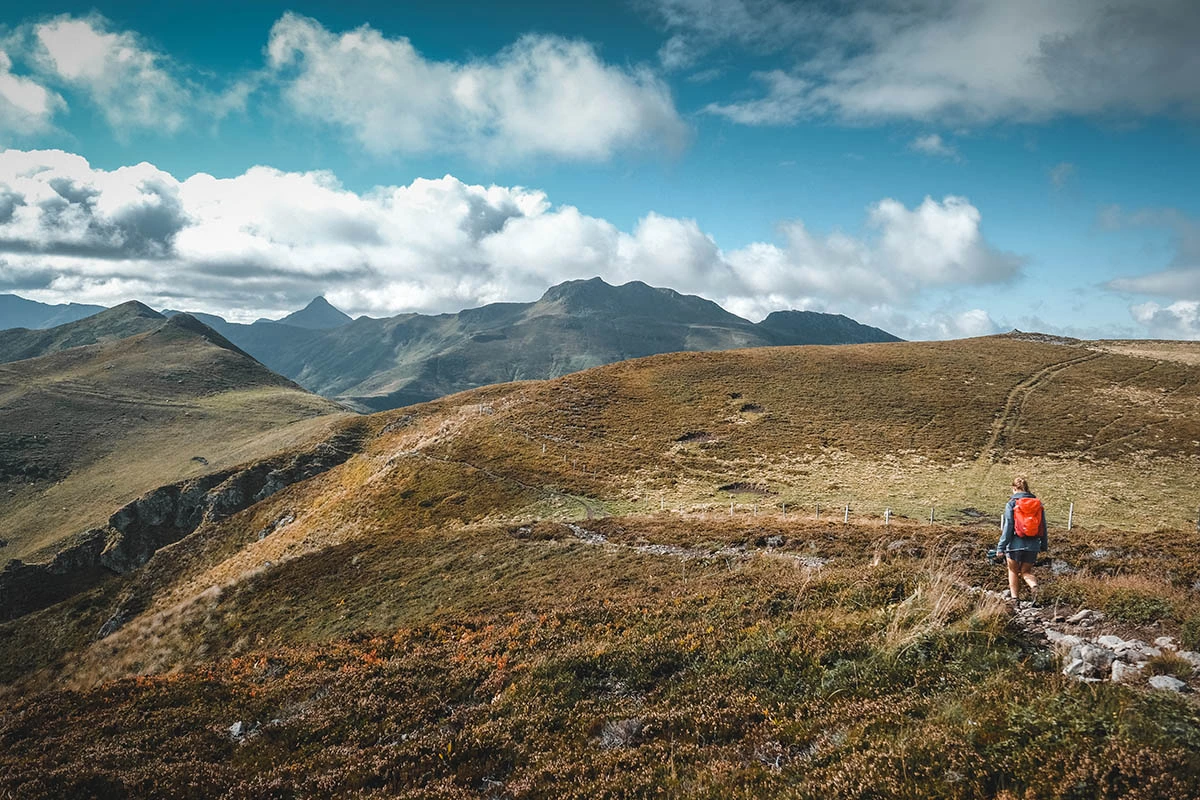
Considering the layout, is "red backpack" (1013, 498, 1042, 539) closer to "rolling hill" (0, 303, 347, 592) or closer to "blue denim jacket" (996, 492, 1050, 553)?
"blue denim jacket" (996, 492, 1050, 553)

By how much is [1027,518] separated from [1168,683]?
24.0 feet

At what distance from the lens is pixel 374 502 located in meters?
55.0

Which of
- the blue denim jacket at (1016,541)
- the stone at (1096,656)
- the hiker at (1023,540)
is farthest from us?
the blue denim jacket at (1016,541)

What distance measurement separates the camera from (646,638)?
14828mm

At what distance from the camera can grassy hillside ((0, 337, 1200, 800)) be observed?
8.31 meters

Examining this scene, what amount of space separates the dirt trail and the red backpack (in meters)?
49.0

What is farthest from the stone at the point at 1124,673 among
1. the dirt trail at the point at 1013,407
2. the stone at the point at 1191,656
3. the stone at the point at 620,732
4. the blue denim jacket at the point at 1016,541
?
the dirt trail at the point at 1013,407

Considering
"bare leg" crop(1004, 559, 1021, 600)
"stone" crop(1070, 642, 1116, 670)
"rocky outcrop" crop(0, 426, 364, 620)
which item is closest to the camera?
"stone" crop(1070, 642, 1116, 670)

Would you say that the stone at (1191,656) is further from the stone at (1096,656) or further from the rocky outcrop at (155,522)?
the rocky outcrop at (155,522)

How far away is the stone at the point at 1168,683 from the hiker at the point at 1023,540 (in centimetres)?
615

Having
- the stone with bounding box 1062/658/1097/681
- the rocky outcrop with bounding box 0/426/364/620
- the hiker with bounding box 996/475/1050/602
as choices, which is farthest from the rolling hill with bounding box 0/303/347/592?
the stone with bounding box 1062/658/1097/681

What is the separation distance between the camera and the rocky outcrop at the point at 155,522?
76.1 metres

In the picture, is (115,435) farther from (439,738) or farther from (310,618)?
(439,738)

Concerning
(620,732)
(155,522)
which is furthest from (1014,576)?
(155,522)
